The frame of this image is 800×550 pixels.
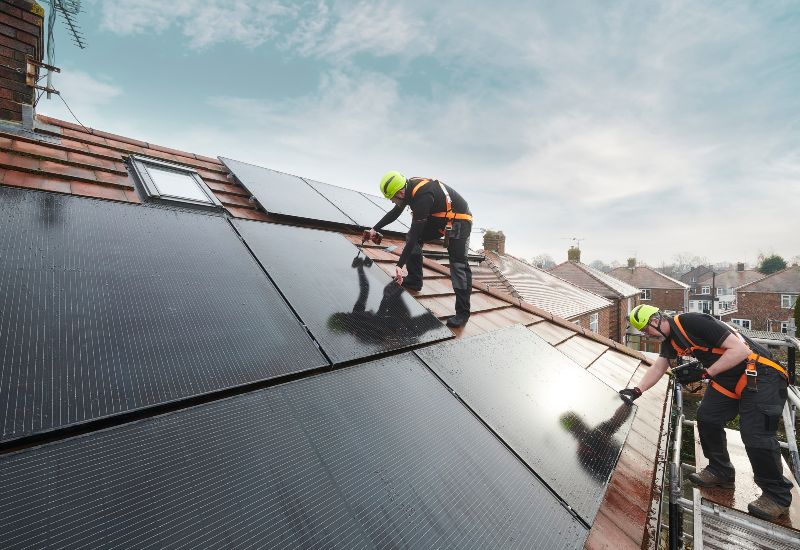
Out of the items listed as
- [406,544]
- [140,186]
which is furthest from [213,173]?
[406,544]

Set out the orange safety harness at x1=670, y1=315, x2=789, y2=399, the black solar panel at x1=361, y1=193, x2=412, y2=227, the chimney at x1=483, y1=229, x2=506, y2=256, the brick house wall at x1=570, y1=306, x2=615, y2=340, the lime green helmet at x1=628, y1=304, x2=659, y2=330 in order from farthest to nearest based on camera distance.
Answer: the chimney at x1=483, y1=229, x2=506, y2=256 → the brick house wall at x1=570, y1=306, x2=615, y2=340 → the black solar panel at x1=361, y1=193, x2=412, y2=227 → the lime green helmet at x1=628, y1=304, x2=659, y2=330 → the orange safety harness at x1=670, y1=315, x2=789, y2=399

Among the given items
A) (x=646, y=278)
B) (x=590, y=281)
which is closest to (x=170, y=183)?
(x=590, y=281)

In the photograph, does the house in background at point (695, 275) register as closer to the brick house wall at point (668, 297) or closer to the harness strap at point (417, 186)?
the brick house wall at point (668, 297)

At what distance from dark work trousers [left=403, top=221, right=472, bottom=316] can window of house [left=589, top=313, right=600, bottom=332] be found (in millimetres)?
19389

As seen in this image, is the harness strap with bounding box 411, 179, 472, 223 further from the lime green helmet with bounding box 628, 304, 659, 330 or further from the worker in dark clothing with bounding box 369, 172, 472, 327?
the lime green helmet with bounding box 628, 304, 659, 330

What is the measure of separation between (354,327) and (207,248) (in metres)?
1.24

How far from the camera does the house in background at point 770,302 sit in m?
41.8

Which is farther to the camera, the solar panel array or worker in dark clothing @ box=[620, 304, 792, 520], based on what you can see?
the solar panel array

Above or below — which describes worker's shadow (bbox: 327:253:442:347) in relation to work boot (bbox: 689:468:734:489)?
above

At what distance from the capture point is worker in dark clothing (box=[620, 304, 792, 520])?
3.25 metres

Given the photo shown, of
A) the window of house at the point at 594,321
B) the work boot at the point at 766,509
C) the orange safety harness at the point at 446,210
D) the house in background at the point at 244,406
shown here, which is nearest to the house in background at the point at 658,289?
the window of house at the point at 594,321

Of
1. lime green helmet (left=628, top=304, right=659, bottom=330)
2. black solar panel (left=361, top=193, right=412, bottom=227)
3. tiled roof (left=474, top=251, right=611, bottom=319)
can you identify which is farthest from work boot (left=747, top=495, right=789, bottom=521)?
tiled roof (left=474, top=251, right=611, bottom=319)

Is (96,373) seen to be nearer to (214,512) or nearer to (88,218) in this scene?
(214,512)

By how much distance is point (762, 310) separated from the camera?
4341 cm
